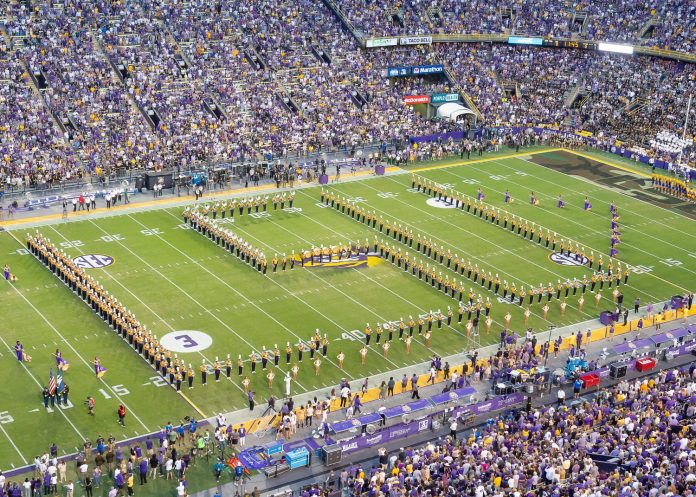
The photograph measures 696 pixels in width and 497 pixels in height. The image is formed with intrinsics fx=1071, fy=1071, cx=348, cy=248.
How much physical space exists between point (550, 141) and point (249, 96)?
61.3ft

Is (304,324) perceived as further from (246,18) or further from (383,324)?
(246,18)

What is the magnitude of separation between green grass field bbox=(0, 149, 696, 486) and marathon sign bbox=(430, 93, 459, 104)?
47.1 ft

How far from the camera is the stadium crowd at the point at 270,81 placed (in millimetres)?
56688

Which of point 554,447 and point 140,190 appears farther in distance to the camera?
point 140,190

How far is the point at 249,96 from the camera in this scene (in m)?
63.2

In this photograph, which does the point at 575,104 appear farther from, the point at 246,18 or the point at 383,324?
the point at 383,324

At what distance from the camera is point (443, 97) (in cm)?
7031

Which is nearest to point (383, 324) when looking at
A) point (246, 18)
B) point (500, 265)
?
point (500, 265)

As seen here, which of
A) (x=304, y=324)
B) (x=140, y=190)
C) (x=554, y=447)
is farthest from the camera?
(x=140, y=190)

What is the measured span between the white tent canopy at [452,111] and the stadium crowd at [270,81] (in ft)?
2.91

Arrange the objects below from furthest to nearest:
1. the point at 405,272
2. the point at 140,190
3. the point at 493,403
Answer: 1. the point at 140,190
2. the point at 405,272
3. the point at 493,403

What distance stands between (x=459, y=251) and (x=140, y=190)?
16.6 meters

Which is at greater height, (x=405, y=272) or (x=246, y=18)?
(x=246, y=18)

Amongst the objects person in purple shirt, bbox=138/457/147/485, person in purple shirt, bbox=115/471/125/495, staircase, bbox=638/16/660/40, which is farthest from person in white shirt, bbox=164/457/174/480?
staircase, bbox=638/16/660/40
